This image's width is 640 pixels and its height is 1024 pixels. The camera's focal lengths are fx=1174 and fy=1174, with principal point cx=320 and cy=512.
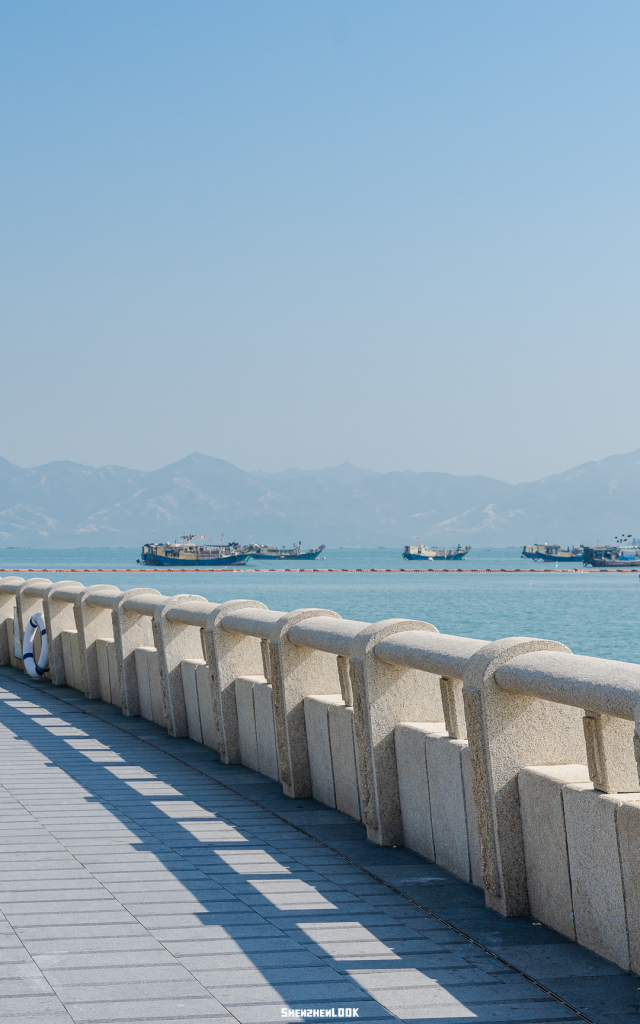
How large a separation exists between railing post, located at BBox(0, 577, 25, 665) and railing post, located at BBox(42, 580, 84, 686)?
2.03 metres

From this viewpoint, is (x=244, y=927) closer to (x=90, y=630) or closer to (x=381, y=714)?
(x=381, y=714)

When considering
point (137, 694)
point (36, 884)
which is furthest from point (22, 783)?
point (137, 694)

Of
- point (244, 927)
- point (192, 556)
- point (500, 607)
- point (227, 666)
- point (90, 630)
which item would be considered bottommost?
point (500, 607)

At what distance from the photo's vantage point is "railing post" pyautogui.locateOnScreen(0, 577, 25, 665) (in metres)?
15.3

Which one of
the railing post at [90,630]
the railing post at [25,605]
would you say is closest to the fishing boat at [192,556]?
the railing post at [25,605]

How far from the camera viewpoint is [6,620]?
50.4ft

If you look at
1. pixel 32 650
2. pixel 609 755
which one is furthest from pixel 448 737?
pixel 32 650

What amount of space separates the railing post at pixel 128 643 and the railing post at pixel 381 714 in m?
4.84

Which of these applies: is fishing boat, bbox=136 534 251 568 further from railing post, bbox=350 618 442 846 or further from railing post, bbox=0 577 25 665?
railing post, bbox=350 618 442 846

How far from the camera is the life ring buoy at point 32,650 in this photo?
13281mm

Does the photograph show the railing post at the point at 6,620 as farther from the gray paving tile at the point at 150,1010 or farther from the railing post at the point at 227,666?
the gray paving tile at the point at 150,1010

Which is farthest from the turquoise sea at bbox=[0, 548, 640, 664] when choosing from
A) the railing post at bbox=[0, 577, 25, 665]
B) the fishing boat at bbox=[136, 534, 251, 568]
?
the fishing boat at bbox=[136, 534, 251, 568]

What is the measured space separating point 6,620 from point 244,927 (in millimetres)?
11547

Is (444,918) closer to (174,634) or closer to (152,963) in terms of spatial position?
(152,963)
